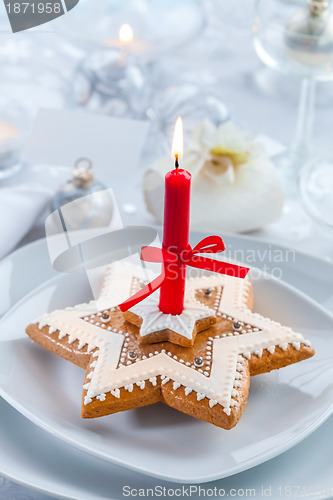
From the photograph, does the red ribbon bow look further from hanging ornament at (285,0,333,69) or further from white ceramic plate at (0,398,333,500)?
hanging ornament at (285,0,333,69)

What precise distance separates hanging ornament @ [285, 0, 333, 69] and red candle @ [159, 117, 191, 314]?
61cm

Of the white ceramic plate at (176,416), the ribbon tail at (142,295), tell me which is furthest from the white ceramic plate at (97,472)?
the ribbon tail at (142,295)

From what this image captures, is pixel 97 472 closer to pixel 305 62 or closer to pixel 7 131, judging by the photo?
pixel 7 131

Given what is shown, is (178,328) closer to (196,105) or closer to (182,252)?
(182,252)

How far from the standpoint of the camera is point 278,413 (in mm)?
736

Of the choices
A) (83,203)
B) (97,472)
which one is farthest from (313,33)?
(97,472)

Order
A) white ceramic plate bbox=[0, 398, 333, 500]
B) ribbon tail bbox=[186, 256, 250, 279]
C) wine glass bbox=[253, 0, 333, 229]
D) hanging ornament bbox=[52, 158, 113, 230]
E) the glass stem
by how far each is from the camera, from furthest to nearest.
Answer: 1. the glass stem
2. wine glass bbox=[253, 0, 333, 229]
3. hanging ornament bbox=[52, 158, 113, 230]
4. ribbon tail bbox=[186, 256, 250, 279]
5. white ceramic plate bbox=[0, 398, 333, 500]

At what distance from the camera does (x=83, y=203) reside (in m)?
1.05

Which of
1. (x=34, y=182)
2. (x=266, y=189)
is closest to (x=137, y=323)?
(x=266, y=189)

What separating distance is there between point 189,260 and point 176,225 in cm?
5

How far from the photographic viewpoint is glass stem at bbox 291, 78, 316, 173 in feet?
4.36

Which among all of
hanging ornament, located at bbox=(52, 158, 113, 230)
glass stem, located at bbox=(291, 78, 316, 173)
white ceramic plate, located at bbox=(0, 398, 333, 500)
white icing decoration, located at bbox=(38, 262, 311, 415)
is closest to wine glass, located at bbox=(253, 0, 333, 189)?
glass stem, located at bbox=(291, 78, 316, 173)

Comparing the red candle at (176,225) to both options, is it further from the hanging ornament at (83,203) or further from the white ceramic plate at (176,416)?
the hanging ornament at (83,203)

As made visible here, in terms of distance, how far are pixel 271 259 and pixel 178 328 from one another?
10.7 inches
